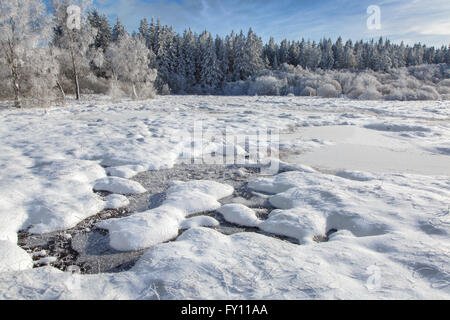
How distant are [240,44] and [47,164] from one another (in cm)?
4954

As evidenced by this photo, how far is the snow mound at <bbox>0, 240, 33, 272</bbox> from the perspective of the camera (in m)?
1.92

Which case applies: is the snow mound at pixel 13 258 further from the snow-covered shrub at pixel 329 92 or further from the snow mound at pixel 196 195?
the snow-covered shrub at pixel 329 92

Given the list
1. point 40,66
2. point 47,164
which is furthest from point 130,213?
point 40,66

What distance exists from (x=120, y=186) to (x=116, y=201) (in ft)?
1.45

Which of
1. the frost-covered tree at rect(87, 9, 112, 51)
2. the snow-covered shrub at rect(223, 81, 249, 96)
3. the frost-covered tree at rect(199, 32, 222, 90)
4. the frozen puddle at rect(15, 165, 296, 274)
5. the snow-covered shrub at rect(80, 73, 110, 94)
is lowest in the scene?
the frozen puddle at rect(15, 165, 296, 274)

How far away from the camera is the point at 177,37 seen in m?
47.9

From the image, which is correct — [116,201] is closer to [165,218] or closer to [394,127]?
[165,218]

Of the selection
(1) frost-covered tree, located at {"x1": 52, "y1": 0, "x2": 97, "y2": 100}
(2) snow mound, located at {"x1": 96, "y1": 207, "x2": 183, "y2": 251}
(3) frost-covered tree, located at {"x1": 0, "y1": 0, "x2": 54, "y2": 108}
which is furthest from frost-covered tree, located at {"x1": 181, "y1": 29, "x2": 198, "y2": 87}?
(2) snow mound, located at {"x1": 96, "y1": 207, "x2": 183, "y2": 251}

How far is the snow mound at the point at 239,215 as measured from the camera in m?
2.73

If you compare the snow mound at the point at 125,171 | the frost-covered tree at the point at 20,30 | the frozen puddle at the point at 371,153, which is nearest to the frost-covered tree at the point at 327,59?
the frost-covered tree at the point at 20,30

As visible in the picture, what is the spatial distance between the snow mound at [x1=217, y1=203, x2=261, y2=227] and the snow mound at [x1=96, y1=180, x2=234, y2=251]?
176 mm

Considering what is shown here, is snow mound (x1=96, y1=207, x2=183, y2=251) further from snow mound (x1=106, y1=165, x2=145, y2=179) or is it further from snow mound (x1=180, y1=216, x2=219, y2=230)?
snow mound (x1=106, y1=165, x2=145, y2=179)

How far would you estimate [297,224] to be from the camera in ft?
8.46
